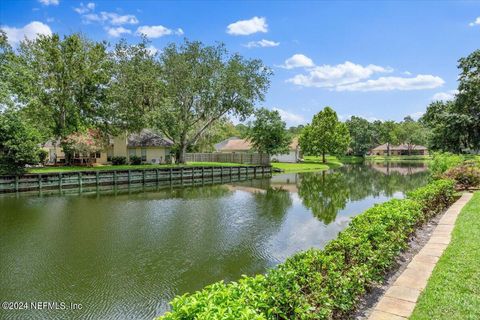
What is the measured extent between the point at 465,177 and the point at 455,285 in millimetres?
13954

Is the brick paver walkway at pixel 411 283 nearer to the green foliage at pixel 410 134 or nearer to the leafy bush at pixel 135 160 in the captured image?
the leafy bush at pixel 135 160

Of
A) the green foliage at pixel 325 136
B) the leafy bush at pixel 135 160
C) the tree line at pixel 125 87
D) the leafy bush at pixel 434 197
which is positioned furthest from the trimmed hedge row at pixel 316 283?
the green foliage at pixel 325 136

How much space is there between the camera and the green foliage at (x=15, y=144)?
2588 centimetres

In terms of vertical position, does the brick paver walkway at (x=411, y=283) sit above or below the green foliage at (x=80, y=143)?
below

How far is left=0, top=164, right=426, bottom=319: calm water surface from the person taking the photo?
25.1ft

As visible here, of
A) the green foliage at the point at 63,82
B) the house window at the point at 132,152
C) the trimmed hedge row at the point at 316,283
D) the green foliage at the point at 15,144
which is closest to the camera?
the trimmed hedge row at the point at 316,283

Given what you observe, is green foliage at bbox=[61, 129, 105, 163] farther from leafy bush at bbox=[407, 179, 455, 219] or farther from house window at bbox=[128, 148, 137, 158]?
leafy bush at bbox=[407, 179, 455, 219]

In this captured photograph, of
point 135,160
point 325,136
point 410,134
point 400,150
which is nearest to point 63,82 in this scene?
point 135,160

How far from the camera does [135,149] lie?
43938 mm

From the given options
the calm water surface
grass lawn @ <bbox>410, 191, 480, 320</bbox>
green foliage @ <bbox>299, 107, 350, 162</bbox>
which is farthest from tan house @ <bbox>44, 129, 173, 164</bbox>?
grass lawn @ <bbox>410, 191, 480, 320</bbox>

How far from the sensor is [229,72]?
37.6 meters

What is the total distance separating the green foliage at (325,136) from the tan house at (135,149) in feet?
81.4

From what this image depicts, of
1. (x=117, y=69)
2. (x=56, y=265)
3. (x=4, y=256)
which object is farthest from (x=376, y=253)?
(x=117, y=69)

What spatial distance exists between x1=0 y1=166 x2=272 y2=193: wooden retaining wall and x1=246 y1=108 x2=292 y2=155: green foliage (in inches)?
382
